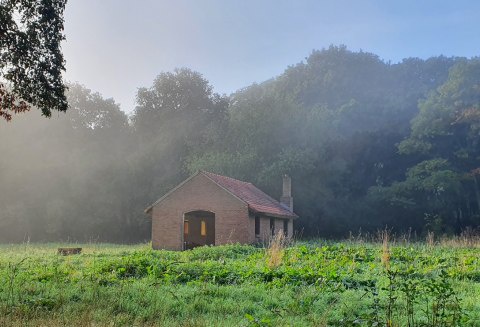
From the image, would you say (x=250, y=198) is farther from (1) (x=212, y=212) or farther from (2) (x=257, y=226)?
(1) (x=212, y=212)

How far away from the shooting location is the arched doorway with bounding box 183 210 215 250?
119 feet

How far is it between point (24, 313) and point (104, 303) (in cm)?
149

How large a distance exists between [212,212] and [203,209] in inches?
25.1

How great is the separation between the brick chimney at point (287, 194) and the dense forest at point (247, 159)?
7.51ft

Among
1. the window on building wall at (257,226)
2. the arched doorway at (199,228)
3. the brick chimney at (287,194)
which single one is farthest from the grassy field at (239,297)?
the brick chimney at (287,194)

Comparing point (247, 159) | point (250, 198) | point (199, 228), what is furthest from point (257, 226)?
point (247, 159)

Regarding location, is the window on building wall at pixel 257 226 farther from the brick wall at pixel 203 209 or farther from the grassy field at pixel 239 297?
the grassy field at pixel 239 297

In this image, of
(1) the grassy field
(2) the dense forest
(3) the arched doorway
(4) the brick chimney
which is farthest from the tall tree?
(2) the dense forest

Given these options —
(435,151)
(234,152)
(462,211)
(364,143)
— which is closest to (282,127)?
(234,152)

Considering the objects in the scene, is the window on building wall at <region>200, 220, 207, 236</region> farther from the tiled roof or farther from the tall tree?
the tall tree

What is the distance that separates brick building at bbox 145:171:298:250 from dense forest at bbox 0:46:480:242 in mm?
12209

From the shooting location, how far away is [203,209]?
32.9 metres

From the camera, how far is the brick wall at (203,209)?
31594 millimetres

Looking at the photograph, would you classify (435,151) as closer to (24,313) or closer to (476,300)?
(476,300)
